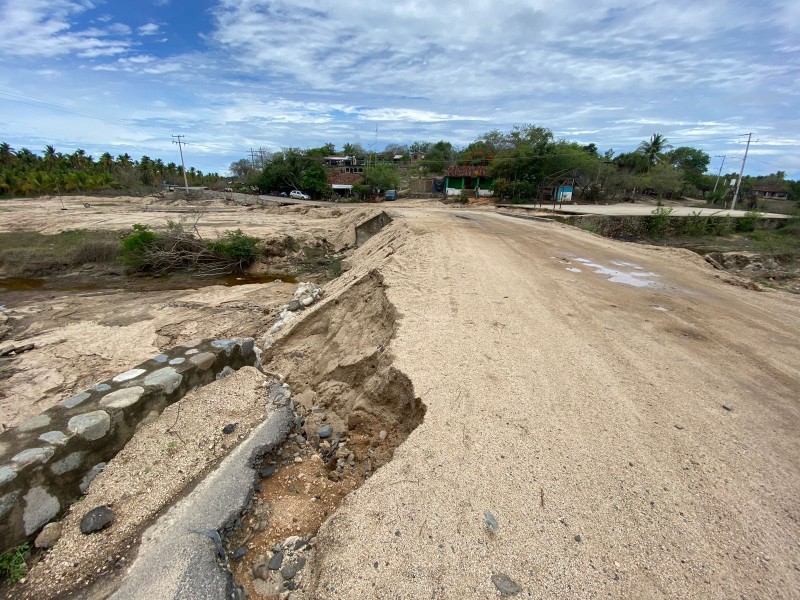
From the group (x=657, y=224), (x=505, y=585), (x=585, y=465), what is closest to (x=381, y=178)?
(x=657, y=224)

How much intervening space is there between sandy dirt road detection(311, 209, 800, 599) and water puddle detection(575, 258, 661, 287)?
1.75 meters

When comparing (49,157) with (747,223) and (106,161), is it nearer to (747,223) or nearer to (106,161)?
(106,161)

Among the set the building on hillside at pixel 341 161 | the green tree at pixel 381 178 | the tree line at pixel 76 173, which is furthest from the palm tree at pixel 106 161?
the green tree at pixel 381 178

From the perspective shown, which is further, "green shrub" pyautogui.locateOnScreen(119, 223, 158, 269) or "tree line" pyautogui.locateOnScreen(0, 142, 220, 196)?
"tree line" pyautogui.locateOnScreen(0, 142, 220, 196)

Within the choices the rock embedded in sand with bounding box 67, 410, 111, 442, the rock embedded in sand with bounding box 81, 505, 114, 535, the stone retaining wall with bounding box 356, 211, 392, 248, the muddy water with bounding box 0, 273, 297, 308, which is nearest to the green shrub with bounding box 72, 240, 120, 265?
the muddy water with bounding box 0, 273, 297, 308

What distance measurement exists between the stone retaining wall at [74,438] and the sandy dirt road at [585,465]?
1917 mm

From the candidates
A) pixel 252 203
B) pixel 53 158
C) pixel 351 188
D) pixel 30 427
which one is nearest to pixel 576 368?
pixel 30 427

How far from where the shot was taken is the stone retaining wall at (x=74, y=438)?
233cm

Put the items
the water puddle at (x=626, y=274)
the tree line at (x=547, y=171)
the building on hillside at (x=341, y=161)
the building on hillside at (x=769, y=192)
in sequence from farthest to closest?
the building on hillside at (x=341, y=161), the building on hillside at (x=769, y=192), the tree line at (x=547, y=171), the water puddle at (x=626, y=274)

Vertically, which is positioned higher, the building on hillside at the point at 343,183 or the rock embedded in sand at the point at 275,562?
the building on hillside at the point at 343,183

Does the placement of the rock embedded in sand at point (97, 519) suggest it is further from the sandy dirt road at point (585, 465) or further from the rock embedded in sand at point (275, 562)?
the sandy dirt road at point (585, 465)

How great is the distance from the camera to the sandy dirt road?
1.85 m

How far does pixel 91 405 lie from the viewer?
3119mm

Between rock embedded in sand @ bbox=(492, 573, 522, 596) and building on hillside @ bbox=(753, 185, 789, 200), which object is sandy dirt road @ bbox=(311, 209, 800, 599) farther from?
building on hillside @ bbox=(753, 185, 789, 200)
